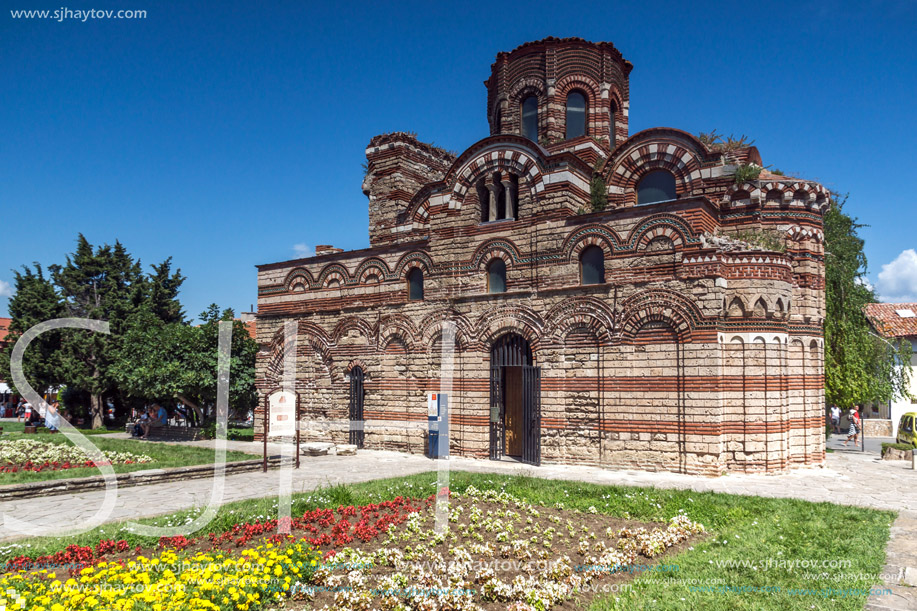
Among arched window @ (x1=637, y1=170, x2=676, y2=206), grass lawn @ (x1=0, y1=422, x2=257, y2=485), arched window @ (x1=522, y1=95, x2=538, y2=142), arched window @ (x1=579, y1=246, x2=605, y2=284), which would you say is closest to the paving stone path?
grass lawn @ (x1=0, y1=422, x2=257, y2=485)

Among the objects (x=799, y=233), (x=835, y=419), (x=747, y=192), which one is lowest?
(x=835, y=419)

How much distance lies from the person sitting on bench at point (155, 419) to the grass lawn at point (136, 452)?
145 centimetres

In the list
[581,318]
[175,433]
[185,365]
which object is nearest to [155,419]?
[175,433]

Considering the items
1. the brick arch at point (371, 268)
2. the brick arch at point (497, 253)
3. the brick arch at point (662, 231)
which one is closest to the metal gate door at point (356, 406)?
the brick arch at point (371, 268)

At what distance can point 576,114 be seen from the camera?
18688 mm

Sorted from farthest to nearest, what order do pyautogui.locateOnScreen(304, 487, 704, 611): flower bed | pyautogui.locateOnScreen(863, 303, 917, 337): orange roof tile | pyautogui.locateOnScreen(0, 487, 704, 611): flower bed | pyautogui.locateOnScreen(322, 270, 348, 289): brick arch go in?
pyautogui.locateOnScreen(863, 303, 917, 337): orange roof tile → pyautogui.locateOnScreen(322, 270, 348, 289): brick arch → pyautogui.locateOnScreen(304, 487, 704, 611): flower bed → pyautogui.locateOnScreen(0, 487, 704, 611): flower bed

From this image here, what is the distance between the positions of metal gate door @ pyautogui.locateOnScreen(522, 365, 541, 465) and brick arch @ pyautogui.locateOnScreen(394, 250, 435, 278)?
396 centimetres

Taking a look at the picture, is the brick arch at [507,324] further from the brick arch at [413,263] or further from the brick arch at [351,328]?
the brick arch at [351,328]

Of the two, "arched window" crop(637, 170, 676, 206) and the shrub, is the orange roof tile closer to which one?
the shrub

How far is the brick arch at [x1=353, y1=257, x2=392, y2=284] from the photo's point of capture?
17562 mm

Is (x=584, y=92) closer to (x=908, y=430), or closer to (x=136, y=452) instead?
(x=908, y=430)

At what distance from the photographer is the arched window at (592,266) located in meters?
14.3

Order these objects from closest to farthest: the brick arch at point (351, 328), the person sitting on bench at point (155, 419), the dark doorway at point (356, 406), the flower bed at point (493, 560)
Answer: the flower bed at point (493, 560), the dark doorway at point (356, 406), the brick arch at point (351, 328), the person sitting on bench at point (155, 419)

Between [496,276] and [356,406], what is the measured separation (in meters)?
5.54
